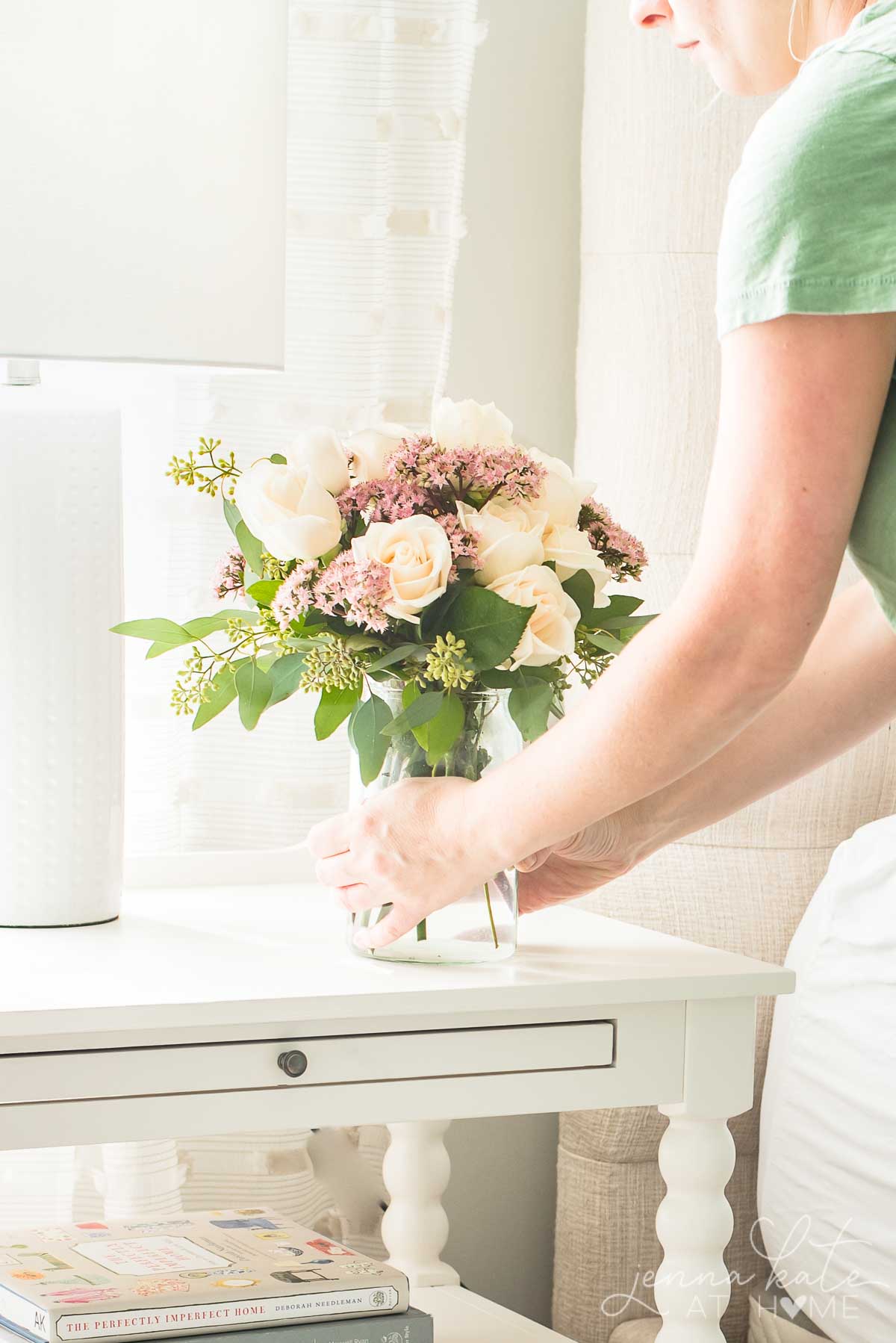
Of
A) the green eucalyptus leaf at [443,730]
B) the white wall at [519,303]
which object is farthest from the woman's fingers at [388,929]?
the white wall at [519,303]

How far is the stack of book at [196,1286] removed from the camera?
1031 mm

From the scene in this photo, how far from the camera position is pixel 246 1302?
Result: 1.06 m

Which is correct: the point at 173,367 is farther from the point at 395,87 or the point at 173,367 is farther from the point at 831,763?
the point at 831,763

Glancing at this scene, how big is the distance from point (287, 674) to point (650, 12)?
46cm

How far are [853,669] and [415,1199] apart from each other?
2.26 feet

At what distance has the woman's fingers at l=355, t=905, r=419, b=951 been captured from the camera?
0.99 metres

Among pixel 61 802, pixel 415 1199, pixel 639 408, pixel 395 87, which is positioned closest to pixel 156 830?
pixel 61 802

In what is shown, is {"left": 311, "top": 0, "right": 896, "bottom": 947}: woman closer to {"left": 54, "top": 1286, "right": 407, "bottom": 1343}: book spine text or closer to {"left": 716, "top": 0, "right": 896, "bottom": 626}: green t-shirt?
{"left": 716, "top": 0, "right": 896, "bottom": 626}: green t-shirt

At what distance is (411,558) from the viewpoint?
0.94 metres

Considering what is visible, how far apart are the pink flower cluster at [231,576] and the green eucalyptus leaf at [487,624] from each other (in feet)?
0.55

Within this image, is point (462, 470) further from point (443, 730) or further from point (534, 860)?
point (534, 860)

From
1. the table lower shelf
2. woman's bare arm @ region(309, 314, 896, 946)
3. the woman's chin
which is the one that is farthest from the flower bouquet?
the table lower shelf

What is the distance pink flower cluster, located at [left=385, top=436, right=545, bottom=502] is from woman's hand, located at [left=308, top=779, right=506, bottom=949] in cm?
19

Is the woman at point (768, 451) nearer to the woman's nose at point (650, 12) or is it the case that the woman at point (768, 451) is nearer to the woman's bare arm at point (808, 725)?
the woman's nose at point (650, 12)
